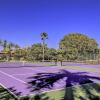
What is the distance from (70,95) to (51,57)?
140ft

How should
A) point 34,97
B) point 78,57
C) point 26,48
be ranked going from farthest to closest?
point 26,48 → point 78,57 → point 34,97

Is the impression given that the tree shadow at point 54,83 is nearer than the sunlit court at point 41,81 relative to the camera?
Yes

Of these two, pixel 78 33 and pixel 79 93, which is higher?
pixel 78 33

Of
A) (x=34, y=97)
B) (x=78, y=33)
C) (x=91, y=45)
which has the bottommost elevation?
(x=34, y=97)

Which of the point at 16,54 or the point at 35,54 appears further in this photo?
the point at 16,54

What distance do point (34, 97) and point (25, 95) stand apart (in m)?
0.61

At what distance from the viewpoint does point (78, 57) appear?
5072cm

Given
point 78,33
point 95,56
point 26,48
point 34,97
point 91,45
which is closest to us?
point 34,97

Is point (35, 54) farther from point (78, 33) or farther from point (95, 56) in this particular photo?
point (78, 33)

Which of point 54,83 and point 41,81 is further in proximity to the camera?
point 41,81

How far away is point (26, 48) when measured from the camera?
61688 millimetres

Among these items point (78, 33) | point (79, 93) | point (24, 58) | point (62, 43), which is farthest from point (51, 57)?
point (79, 93)

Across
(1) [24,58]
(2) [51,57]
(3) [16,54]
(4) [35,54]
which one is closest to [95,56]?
(2) [51,57]

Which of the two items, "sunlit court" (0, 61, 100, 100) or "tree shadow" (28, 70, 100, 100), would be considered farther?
"sunlit court" (0, 61, 100, 100)
